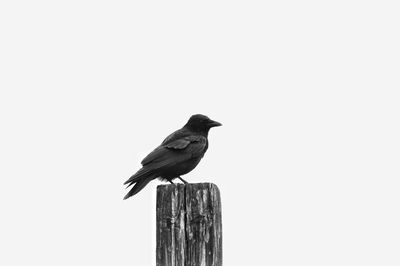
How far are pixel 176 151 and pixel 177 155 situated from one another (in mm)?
60

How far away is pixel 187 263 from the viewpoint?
15.4 feet

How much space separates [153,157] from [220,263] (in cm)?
256

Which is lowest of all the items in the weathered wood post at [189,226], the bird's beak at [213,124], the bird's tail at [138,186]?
the weathered wood post at [189,226]

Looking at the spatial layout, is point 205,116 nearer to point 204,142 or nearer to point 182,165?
point 204,142

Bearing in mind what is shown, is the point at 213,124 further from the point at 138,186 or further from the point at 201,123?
the point at 138,186

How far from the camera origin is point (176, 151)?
7.39 m

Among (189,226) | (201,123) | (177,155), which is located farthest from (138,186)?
(189,226)

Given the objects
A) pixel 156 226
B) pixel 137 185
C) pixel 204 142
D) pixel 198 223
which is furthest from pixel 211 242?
pixel 204 142

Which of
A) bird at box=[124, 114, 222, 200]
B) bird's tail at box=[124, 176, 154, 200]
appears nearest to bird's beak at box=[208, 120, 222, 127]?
bird at box=[124, 114, 222, 200]

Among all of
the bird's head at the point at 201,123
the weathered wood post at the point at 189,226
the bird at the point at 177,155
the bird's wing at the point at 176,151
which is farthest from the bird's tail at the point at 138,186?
the weathered wood post at the point at 189,226

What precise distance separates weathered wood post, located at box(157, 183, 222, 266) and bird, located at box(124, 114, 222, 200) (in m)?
1.73

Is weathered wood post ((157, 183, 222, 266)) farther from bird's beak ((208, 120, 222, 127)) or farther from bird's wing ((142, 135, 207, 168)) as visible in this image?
bird's beak ((208, 120, 222, 127))

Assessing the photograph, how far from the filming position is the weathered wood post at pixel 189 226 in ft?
15.5

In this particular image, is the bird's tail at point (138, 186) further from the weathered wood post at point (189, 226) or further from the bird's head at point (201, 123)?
the weathered wood post at point (189, 226)
